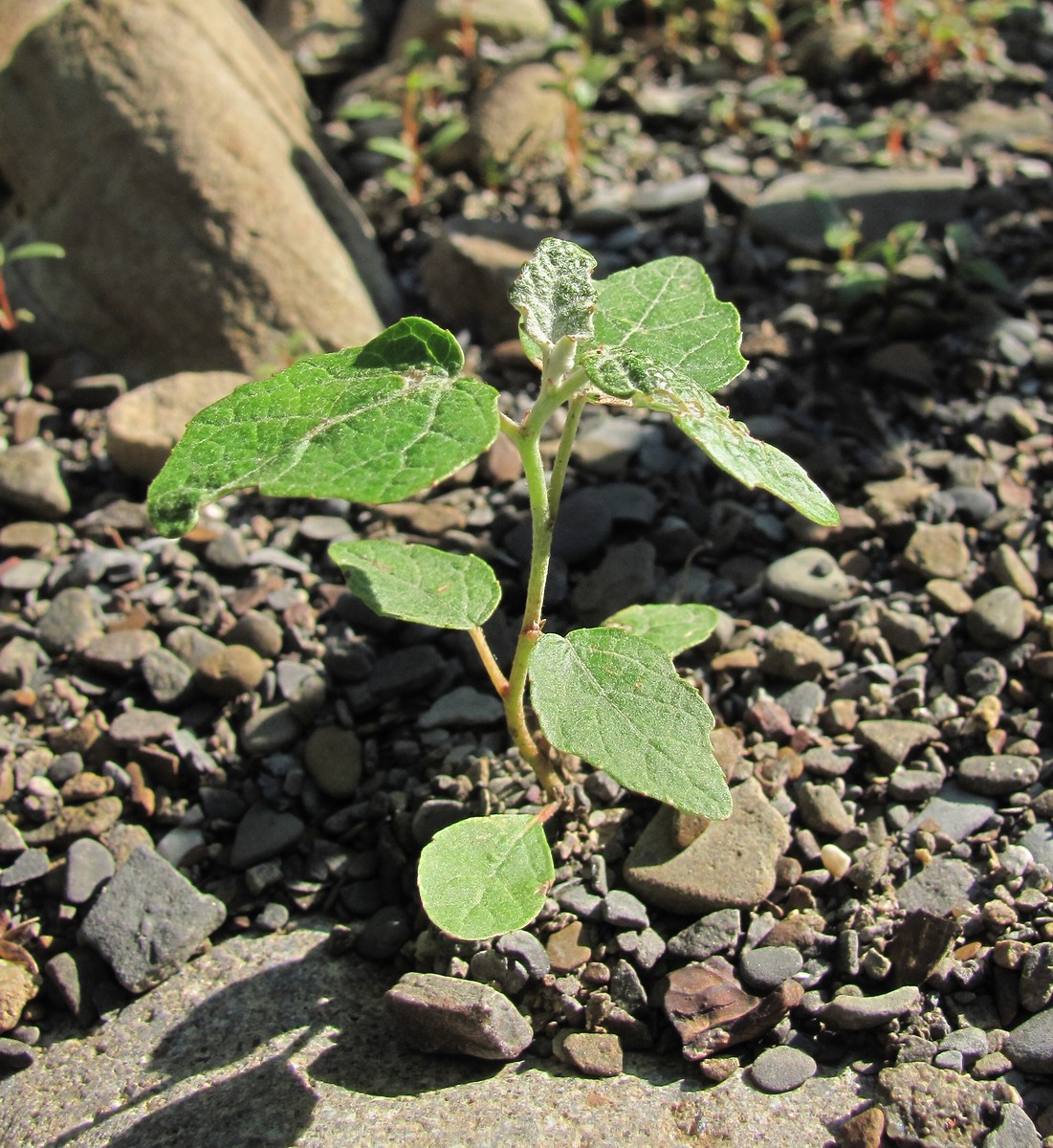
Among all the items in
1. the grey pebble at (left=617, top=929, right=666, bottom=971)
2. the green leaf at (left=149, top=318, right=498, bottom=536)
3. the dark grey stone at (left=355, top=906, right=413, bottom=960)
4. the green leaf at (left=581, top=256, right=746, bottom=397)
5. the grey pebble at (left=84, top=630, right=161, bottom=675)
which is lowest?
the grey pebble at (left=617, top=929, right=666, bottom=971)

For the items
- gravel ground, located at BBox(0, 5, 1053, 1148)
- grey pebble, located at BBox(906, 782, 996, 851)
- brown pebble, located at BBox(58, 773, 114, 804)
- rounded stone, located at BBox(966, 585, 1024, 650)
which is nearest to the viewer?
gravel ground, located at BBox(0, 5, 1053, 1148)

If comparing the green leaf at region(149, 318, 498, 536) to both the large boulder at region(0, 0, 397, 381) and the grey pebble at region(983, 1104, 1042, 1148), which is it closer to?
the grey pebble at region(983, 1104, 1042, 1148)

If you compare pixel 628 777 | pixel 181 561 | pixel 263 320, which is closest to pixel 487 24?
pixel 263 320

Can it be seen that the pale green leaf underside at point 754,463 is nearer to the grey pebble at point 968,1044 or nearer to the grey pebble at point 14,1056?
the grey pebble at point 968,1044

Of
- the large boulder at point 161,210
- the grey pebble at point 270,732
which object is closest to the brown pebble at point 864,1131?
the grey pebble at point 270,732

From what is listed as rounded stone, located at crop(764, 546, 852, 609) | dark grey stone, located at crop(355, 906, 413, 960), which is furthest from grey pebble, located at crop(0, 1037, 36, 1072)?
rounded stone, located at crop(764, 546, 852, 609)

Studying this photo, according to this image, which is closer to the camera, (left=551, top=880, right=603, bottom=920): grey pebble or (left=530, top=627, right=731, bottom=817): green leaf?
(left=530, top=627, right=731, bottom=817): green leaf
